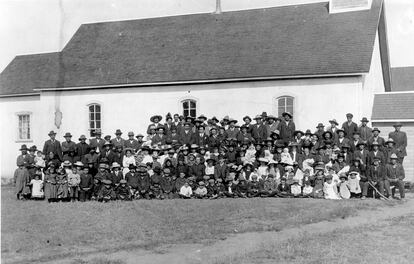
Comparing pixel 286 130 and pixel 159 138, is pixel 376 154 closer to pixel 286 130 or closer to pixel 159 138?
pixel 286 130

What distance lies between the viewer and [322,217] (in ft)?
32.7

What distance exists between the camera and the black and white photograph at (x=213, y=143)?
8336 millimetres

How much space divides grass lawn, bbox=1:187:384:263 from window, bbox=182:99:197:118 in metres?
7.34

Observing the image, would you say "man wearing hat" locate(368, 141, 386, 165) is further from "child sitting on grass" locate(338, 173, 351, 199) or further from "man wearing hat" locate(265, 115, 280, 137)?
"man wearing hat" locate(265, 115, 280, 137)

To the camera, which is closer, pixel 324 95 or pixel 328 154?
pixel 328 154

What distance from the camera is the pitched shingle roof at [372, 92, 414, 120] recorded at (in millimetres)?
17203

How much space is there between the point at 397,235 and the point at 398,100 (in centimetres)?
1046

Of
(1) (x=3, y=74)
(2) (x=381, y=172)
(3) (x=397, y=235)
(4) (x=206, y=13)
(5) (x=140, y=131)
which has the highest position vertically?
(4) (x=206, y=13)

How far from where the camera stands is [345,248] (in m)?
7.53

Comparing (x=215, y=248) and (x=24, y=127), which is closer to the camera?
(x=215, y=248)

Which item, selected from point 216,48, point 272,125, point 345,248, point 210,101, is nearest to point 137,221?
point 345,248

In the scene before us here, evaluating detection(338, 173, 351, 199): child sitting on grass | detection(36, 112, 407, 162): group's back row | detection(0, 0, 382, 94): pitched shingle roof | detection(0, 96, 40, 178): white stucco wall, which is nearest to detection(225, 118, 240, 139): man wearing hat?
detection(36, 112, 407, 162): group's back row

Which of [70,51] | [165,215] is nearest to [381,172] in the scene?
[165,215]

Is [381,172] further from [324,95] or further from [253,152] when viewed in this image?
[324,95]
